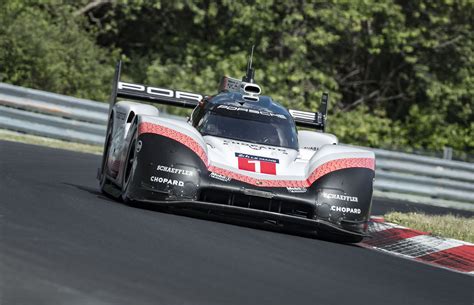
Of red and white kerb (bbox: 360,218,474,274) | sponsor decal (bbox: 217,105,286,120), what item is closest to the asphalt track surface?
red and white kerb (bbox: 360,218,474,274)

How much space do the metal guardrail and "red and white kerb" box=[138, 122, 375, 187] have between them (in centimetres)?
1059

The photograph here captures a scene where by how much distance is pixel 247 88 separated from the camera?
12633 millimetres

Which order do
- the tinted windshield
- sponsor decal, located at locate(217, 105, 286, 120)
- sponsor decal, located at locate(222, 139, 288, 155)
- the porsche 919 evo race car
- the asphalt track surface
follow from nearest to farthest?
the asphalt track surface
the porsche 919 evo race car
sponsor decal, located at locate(222, 139, 288, 155)
the tinted windshield
sponsor decal, located at locate(217, 105, 286, 120)

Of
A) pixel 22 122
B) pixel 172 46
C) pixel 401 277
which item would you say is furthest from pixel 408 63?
pixel 401 277

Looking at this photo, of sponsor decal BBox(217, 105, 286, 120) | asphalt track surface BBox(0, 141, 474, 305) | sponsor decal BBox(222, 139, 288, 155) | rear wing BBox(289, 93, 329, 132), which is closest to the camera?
asphalt track surface BBox(0, 141, 474, 305)

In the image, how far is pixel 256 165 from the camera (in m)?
10.4

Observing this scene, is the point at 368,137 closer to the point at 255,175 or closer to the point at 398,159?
the point at 398,159

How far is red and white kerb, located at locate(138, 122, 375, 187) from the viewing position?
398 inches

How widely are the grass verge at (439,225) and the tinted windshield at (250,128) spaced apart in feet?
6.98

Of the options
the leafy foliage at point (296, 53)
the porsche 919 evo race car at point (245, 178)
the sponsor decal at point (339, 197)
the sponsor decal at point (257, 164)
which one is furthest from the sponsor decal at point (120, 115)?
the leafy foliage at point (296, 53)

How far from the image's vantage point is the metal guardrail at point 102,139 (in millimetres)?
20672

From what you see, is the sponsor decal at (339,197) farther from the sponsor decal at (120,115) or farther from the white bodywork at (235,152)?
the sponsor decal at (120,115)

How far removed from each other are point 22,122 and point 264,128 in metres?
9.80

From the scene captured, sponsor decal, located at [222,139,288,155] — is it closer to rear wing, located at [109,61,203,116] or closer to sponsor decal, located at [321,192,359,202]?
sponsor decal, located at [321,192,359,202]
